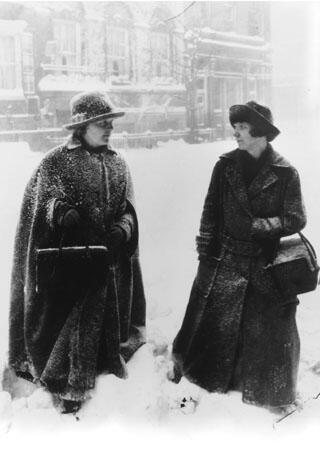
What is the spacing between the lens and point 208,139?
3.79 m

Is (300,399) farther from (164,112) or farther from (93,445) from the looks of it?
(164,112)

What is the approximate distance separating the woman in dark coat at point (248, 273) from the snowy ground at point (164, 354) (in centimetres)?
22

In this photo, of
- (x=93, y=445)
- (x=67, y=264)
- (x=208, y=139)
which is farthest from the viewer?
(x=208, y=139)

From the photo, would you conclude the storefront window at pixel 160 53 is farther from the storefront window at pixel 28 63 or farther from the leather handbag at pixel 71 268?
the leather handbag at pixel 71 268

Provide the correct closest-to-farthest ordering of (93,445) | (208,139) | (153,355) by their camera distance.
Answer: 1. (93,445)
2. (153,355)
3. (208,139)

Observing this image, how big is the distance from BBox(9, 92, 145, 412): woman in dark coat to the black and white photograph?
0.04 ft

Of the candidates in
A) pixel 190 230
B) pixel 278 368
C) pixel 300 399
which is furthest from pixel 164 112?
pixel 300 399

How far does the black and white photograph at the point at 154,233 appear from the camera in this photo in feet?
9.91

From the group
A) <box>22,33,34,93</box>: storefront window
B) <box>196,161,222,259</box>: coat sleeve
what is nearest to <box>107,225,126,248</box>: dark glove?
<box>196,161,222,259</box>: coat sleeve

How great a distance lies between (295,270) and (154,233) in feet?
3.85

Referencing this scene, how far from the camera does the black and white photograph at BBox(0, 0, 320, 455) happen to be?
3020 millimetres

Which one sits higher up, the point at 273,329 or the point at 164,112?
the point at 164,112

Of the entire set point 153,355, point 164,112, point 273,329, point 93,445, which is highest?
point 164,112

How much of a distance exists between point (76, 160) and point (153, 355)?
1555 mm
